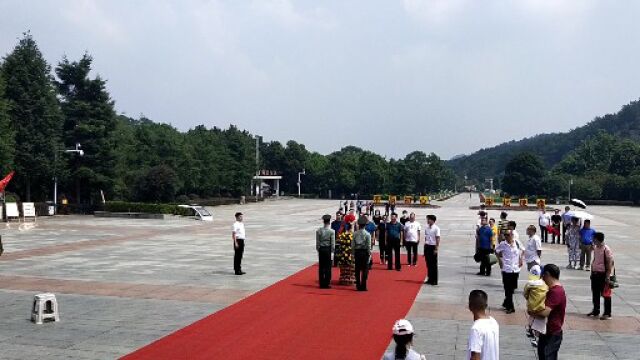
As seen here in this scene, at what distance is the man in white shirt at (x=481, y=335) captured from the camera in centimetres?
532

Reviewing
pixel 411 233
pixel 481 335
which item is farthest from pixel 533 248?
pixel 481 335

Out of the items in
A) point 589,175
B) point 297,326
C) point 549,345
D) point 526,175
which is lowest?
point 297,326

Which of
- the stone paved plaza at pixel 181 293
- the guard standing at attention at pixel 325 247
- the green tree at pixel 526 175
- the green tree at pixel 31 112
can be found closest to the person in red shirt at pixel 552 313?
the stone paved plaza at pixel 181 293

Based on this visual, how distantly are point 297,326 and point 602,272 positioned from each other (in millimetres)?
5853

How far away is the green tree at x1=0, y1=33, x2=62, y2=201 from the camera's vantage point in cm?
4747

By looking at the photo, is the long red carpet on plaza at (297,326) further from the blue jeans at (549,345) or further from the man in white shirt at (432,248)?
the blue jeans at (549,345)

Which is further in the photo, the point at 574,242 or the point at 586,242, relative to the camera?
the point at 574,242

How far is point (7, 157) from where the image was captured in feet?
137

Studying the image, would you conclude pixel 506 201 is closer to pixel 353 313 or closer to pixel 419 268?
pixel 419 268

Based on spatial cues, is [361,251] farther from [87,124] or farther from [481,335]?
[87,124]

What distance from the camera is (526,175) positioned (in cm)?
10775

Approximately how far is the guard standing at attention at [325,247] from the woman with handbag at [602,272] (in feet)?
18.3

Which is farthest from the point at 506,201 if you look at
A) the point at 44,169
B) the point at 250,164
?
the point at 44,169

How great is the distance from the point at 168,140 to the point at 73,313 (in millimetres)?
54822
